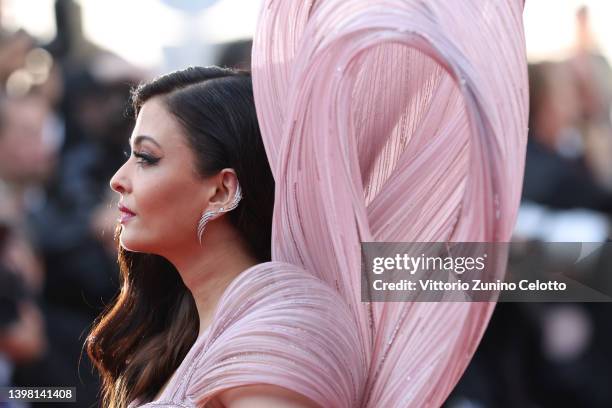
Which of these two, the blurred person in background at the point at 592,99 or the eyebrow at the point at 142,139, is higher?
the blurred person in background at the point at 592,99

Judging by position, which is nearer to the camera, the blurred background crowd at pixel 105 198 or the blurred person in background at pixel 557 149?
the blurred background crowd at pixel 105 198

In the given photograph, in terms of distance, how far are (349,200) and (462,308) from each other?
32 cm

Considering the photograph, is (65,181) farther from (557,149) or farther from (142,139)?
(142,139)

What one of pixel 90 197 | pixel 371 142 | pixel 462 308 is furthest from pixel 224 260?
pixel 90 197

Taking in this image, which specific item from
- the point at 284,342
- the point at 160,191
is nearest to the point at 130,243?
the point at 160,191

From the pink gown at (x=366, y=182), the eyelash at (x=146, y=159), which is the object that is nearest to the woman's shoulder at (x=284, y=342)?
the pink gown at (x=366, y=182)

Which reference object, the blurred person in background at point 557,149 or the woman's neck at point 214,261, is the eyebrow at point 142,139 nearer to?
the woman's neck at point 214,261

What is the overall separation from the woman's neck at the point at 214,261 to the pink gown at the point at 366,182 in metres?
0.14

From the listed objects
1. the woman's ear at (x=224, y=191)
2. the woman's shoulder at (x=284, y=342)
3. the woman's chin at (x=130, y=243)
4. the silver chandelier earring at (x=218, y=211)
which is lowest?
the woman's shoulder at (x=284, y=342)

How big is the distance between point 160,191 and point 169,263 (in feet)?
1.19

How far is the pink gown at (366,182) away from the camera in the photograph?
224 cm

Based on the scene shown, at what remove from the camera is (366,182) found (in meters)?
2.60

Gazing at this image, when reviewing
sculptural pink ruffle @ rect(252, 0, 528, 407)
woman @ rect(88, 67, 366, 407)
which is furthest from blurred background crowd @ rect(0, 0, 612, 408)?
sculptural pink ruffle @ rect(252, 0, 528, 407)

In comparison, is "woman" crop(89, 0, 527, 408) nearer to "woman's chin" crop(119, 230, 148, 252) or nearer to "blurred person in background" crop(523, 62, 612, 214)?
"woman's chin" crop(119, 230, 148, 252)
